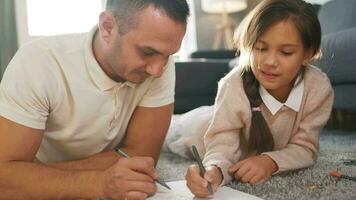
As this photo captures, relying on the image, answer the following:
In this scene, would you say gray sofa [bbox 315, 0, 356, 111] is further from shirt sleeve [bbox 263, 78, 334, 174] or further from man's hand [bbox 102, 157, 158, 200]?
man's hand [bbox 102, 157, 158, 200]

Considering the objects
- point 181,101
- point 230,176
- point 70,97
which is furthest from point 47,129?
point 181,101

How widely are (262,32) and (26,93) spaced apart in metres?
0.59

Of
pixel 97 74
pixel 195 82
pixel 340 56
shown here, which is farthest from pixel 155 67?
pixel 195 82

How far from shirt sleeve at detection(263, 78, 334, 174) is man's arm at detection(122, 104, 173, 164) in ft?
1.05

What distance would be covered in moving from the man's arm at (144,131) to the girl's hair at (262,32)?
256 mm

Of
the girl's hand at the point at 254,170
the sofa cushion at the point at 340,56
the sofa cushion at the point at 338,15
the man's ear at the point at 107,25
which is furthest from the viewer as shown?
the sofa cushion at the point at 338,15

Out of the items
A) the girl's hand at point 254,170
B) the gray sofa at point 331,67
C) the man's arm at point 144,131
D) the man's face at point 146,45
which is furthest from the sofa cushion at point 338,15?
the man's face at point 146,45

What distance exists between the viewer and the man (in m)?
0.84

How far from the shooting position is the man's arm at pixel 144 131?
1073 mm

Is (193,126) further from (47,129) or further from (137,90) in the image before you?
(47,129)

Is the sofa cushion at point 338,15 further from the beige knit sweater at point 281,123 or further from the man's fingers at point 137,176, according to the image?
the man's fingers at point 137,176

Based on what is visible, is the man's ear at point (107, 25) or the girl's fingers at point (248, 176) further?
the girl's fingers at point (248, 176)

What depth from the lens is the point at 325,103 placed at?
1209mm

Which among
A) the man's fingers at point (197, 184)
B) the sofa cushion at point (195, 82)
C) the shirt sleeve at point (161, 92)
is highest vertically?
the shirt sleeve at point (161, 92)
